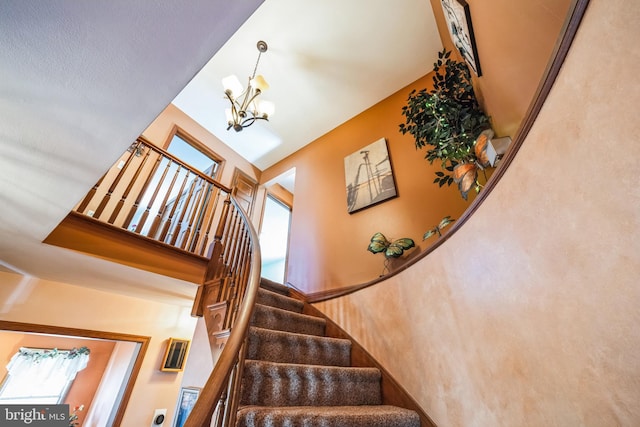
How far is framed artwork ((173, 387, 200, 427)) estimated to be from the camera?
2.19 m

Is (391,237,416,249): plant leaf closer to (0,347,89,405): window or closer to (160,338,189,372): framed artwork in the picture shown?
(160,338,189,372): framed artwork

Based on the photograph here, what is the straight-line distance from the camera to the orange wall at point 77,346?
3901 millimetres

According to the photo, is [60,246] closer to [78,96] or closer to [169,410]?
[78,96]

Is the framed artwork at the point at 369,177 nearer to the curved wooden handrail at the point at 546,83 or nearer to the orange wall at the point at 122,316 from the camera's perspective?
the curved wooden handrail at the point at 546,83

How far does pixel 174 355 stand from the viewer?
385 cm

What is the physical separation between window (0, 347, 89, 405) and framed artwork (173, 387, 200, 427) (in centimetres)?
335

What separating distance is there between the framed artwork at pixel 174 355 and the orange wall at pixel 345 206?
1965mm

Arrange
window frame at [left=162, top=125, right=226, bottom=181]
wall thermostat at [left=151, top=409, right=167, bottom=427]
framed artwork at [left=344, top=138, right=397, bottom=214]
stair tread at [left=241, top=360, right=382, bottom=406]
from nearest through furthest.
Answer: stair tread at [left=241, top=360, right=382, bottom=406] < framed artwork at [left=344, top=138, right=397, bottom=214] < wall thermostat at [left=151, top=409, right=167, bottom=427] < window frame at [left=162, top=125, right=226, bottom=181]

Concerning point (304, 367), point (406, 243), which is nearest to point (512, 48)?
point (406, 243)

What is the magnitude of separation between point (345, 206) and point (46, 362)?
5390 mm

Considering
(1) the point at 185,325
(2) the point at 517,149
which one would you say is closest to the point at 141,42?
(2) the point at 517,149

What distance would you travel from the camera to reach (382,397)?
1894 millimetres

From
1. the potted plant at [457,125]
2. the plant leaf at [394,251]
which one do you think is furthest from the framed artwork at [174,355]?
the potted plant at [457,125]

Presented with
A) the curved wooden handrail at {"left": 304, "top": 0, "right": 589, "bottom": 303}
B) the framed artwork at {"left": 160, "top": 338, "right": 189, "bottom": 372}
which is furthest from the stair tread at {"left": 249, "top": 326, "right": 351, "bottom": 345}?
the framed artwork at {"left": 160, "top": 338, "right": 189, "bottom": 372}
